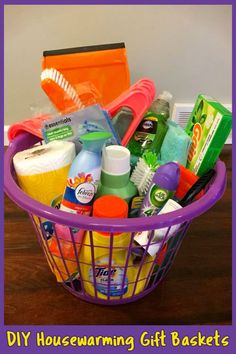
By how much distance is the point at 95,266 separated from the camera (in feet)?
1.71

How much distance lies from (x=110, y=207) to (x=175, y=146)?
0.50 feet

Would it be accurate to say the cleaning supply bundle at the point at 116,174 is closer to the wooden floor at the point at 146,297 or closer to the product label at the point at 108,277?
the product label at the point at 108,277

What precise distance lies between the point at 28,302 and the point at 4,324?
0.16 feet


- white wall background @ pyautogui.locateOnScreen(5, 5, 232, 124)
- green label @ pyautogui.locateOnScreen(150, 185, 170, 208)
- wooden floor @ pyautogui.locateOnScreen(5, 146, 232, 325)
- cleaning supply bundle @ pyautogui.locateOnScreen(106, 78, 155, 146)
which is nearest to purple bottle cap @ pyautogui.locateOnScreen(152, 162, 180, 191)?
green label @ pyautogui.locateOnScreen(150, 185, 170, 208)

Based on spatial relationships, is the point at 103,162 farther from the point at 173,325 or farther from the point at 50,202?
the point at 173,325

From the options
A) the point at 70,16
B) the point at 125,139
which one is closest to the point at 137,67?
the point at 70,16

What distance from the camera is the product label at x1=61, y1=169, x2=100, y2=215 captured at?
0.49 m

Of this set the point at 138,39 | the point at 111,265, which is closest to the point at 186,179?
the point at 111,265

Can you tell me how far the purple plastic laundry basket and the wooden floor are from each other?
20 millimetres

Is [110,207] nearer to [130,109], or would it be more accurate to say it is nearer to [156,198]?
[156,198]

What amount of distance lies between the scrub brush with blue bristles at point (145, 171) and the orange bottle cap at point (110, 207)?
0.06 meters

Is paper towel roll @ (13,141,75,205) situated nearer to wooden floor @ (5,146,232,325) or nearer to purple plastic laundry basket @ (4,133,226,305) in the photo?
purple plastic laundry basket @ (4,133,226,305)

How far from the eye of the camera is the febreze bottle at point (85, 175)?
49cm

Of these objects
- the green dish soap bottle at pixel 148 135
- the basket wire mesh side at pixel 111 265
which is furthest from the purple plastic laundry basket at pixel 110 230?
the green dish soap bottle at pixel 148 135
